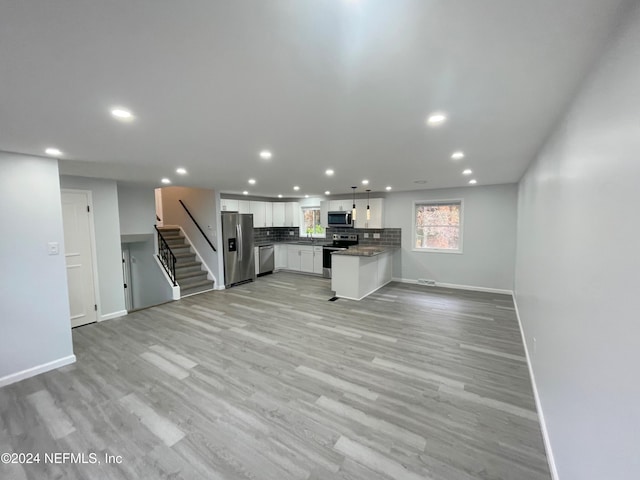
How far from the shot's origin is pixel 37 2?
0.86 m

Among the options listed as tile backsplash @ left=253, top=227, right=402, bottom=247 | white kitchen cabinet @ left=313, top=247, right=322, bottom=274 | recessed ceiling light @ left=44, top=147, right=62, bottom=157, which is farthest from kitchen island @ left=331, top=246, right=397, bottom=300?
recessed ceiling light @ left=44, top=147, right=62, bottom=157

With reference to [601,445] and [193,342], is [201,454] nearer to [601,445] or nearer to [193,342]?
[193,342]

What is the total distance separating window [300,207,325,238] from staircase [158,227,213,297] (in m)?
3.30

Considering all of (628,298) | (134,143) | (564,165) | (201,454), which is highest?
(134,143)

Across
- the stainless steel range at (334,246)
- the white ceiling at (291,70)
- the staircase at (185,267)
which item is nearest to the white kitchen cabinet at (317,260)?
the stainless steel range at (334,246)

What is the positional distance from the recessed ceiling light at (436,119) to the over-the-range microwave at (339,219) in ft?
16.8

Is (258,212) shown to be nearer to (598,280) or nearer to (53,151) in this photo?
(53,151)

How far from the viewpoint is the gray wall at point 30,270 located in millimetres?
2756

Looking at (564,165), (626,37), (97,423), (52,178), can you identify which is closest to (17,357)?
(97,423)

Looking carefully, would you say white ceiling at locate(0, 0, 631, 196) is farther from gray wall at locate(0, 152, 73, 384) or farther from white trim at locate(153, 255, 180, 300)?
white trim at locate(153, 255, 180, 300)

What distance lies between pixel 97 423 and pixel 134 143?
2.44 metres

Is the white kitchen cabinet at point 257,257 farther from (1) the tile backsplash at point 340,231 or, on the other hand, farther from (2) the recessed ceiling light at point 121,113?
(2) the recessed ceiling light at point 121,113

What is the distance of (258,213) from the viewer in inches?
304

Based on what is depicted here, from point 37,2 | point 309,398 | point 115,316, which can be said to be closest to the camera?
point 37,2
